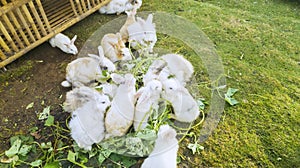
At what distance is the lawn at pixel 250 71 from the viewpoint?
1569 millimetres

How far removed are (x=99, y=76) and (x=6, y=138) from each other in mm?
768

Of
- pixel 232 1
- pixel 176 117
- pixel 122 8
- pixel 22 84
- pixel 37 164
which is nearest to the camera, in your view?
pixel 37 164

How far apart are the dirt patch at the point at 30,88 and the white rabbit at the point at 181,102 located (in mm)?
815

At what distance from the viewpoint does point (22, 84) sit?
2.02m

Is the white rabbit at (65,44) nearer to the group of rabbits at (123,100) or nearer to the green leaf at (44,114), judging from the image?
the group of rabbits at (123,100)

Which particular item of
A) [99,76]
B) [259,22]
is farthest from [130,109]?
[259,22]

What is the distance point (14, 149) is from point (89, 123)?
54 cm

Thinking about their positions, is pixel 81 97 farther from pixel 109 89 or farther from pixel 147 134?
pixel 147 134

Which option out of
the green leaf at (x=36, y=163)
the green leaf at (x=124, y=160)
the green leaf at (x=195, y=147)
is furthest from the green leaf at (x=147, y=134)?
the green leaf at (x=36, y=163)

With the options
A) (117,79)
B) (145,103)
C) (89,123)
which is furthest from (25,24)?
(145,103)

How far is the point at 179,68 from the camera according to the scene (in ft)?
5.87

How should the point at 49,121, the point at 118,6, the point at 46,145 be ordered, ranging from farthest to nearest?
the point at 118,6
the point at 49,121
the point at 46,145

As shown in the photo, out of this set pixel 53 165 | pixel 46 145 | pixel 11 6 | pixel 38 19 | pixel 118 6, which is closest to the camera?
pixel 53 165

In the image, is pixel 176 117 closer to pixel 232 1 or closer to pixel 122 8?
pixel 122 8
